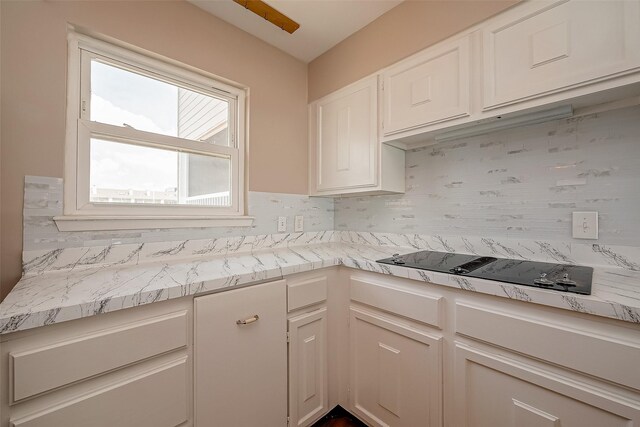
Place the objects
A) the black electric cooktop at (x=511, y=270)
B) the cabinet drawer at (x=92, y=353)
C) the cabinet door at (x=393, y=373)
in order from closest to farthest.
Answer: the cabinet drawer at (x=92, y=353), the black electric cooktop at (x=511, y=270), the cabinet door at (x=393, y=373)

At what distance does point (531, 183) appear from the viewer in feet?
4.39

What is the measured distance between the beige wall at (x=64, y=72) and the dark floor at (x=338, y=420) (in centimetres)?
149

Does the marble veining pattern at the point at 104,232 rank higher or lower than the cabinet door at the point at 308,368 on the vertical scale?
higher

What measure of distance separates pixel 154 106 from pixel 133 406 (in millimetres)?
1467

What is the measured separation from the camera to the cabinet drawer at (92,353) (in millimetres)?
713

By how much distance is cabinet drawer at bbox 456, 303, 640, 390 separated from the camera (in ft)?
2.40

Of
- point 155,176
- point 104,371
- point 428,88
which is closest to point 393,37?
point 428,88

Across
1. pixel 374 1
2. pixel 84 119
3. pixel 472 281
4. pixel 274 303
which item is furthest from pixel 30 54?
pixel 472 281

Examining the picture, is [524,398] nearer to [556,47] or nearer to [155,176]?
[556,47]

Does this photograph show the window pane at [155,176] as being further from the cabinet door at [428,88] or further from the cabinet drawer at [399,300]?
the cabinet door at [428,88]

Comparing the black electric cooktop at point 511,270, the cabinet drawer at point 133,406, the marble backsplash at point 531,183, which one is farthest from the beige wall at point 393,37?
the cabinet drawer at point 133,406

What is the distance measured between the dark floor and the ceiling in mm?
2457

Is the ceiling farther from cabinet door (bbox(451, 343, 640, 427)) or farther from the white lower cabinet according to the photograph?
cabinet door (bbox(451, 343, 640, 427))

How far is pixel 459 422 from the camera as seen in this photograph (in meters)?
1.07
